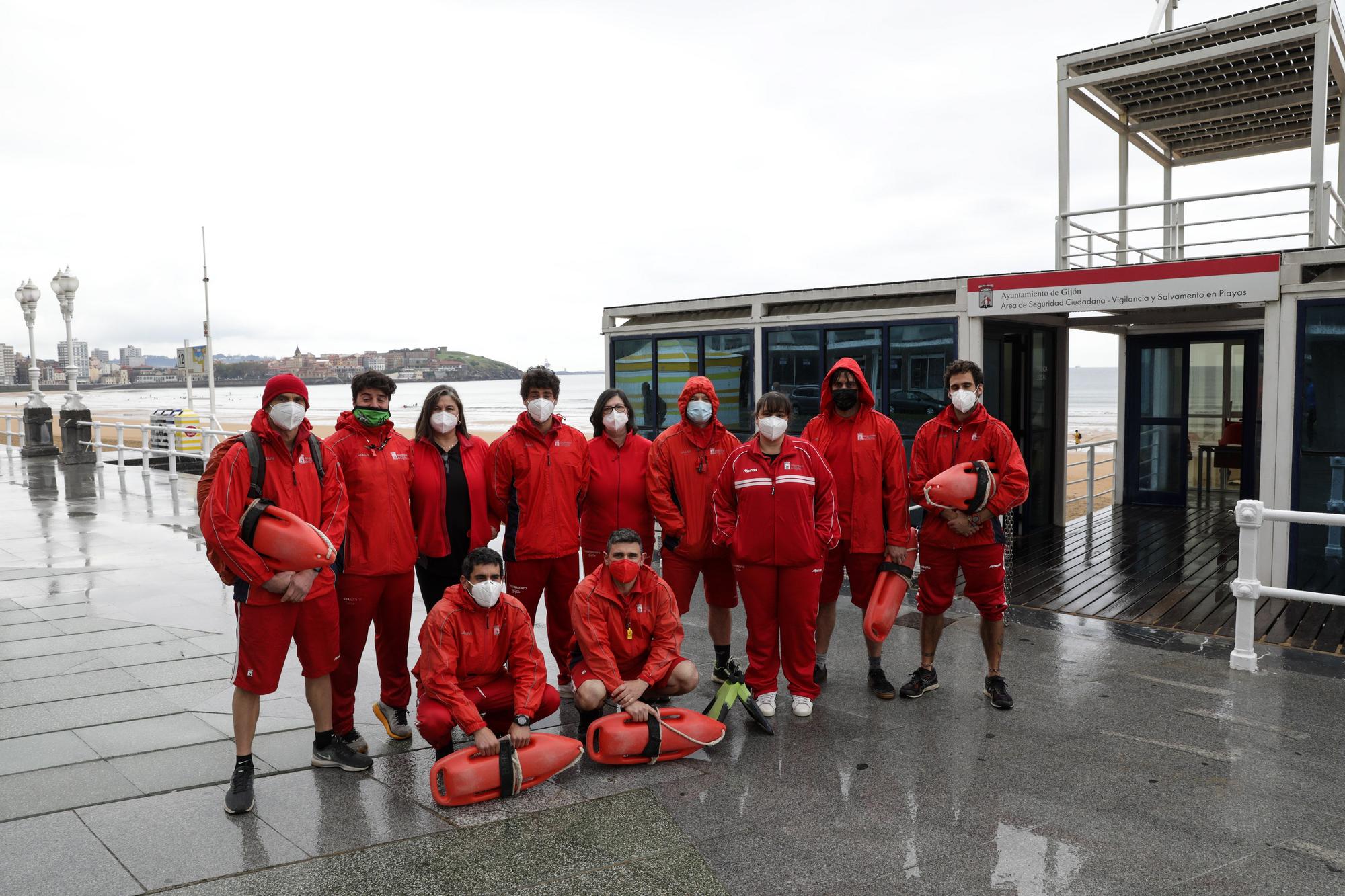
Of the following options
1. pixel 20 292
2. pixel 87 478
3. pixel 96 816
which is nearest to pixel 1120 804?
pixel 96 816

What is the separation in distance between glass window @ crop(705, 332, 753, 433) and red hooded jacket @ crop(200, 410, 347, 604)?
6297mm

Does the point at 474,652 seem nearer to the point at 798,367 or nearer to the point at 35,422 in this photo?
the point at 798,367

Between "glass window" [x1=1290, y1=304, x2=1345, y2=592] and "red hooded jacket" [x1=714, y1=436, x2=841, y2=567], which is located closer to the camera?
"red hooded jacket" [x1=714, y1=436, x2=841, y2=567]

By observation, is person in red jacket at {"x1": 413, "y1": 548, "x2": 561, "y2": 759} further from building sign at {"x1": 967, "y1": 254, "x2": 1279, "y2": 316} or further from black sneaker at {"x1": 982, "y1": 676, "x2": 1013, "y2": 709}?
building sign at {"x1": 967, "y1": 254, "x2": 1279, "y2": 316}

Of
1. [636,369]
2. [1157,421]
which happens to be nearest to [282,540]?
[636,369]

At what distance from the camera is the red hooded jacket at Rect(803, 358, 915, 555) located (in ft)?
17.5

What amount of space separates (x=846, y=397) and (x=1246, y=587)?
103 inches

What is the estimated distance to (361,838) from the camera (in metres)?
3.66

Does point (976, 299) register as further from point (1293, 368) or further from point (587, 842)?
point (587, 842)

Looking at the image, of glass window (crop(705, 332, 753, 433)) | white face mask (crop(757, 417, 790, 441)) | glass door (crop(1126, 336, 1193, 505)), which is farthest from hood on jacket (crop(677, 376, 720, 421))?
glass door (crop(1126, 336, 1193, 505))

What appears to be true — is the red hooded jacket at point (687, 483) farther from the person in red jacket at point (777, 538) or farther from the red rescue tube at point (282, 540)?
the red rescue tube at point (282, 540)

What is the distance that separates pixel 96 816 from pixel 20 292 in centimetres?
2412

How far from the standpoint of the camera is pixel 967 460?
5262 millimetres

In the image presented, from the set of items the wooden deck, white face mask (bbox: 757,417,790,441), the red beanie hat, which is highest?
the red beanie hat
